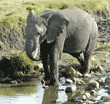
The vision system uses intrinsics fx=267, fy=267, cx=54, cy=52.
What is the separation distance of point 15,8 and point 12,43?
15.8 feet

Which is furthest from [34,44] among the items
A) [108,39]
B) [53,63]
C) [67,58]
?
[108,39]

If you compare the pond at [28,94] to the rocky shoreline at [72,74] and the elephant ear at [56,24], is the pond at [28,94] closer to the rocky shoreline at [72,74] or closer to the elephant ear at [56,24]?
the rocky shoreline at [72,74]

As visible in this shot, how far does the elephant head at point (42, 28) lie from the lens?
305 inches

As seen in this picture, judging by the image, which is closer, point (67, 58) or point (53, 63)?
point (53, 63)

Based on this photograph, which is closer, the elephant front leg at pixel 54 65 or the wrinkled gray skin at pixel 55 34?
the wrinkled gray skin at pixel 55 34

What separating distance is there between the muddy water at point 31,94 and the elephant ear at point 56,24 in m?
1.63

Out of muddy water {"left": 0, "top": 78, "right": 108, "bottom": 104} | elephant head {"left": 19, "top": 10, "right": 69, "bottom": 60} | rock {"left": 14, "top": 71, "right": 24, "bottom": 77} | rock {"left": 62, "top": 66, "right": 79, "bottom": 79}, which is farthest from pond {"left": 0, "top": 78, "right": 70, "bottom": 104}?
rock {"left": 14, "top": 71, "right": 24, "bottom": 77}

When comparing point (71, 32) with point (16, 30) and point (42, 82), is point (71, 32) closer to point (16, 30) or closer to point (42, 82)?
point (42, 82)

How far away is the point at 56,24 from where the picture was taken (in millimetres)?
8500

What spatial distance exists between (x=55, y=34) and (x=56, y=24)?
34cm

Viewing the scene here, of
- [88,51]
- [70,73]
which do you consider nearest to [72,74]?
[70,73]

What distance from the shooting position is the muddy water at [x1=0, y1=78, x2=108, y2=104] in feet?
23.0

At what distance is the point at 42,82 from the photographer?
919 centimetres

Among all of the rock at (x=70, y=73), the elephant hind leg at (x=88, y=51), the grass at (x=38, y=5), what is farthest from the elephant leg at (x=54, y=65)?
the grass at (x=38, y=5)
